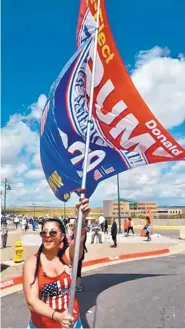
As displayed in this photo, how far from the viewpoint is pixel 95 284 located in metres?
8.85

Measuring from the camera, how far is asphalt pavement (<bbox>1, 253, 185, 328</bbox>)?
5797 millimetres

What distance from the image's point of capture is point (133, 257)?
14.6m

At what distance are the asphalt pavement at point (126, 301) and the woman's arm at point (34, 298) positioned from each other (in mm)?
3194

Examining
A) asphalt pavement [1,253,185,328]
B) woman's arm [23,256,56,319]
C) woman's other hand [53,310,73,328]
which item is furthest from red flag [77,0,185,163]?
woman's other hand [53,310,73,328]

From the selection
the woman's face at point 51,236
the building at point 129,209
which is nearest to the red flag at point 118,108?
the woman's face at point 51,236

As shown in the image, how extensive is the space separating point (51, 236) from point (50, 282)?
1.33 feet

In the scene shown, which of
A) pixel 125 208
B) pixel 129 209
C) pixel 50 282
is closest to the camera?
→ pixel 50 282

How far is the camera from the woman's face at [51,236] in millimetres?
3074

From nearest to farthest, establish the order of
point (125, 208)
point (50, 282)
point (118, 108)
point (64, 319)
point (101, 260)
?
1. point (64, 319)
2. point (50, 282)
3. point (118, 108)
4. point (101, 260)
5. point (125, 208)

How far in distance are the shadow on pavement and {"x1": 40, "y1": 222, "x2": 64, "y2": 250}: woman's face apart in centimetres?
314

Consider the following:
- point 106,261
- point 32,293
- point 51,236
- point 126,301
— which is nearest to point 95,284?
point 126,301

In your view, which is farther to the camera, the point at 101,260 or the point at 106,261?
the point at 106,261

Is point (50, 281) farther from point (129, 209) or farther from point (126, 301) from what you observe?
point (129, 209)

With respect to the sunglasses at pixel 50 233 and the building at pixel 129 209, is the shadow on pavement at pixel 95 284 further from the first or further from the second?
the building at pixel 129 209
